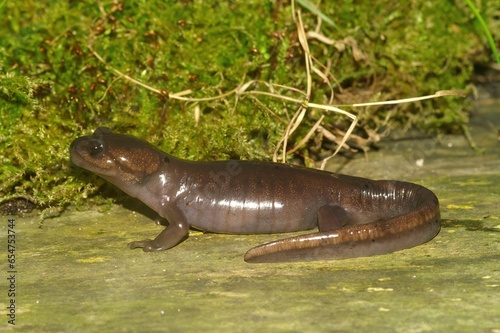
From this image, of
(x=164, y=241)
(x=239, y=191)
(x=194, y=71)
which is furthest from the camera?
(x=194, y=71)

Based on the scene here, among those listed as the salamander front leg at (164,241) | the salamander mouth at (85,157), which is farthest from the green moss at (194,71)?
the salamander front leg at (164,241)

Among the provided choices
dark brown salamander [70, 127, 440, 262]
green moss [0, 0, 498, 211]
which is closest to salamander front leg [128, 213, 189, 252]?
dark brown salamander [70, 127, 440, 262]

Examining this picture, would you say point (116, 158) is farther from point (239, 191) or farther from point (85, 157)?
point (239, 191)

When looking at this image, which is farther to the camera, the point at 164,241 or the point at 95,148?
the point at 95,148

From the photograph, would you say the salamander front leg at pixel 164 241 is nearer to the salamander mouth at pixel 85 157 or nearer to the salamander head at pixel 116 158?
the salamander head at pixel 116 158

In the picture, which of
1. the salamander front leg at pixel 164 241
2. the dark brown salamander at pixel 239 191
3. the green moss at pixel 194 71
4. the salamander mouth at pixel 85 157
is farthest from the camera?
the green moss at pixel 194 71

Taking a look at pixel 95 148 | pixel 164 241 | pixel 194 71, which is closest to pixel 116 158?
pixel 95 148

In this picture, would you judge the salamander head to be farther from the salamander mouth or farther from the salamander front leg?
the salamander front leg
